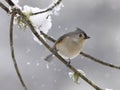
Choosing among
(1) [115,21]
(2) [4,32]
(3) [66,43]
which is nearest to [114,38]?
(1) [115,21]

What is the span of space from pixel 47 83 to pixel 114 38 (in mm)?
2430

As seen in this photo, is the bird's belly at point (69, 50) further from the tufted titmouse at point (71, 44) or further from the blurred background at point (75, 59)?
the blurred background at point (75, 59)

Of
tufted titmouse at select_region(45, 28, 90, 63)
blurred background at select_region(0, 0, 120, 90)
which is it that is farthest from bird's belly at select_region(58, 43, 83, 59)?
blurred background at select_region(0, 0, 120, 90)

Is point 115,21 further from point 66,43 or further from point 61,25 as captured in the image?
point 66,43

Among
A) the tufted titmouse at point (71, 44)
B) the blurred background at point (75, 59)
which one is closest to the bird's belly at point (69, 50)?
the tufted titmouse at point (71, 44)

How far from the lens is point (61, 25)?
13000mm

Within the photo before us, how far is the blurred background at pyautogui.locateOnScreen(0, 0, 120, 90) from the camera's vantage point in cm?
1144

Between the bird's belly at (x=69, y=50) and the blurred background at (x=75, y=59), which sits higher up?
the bird's belly at (x=69, y=50)

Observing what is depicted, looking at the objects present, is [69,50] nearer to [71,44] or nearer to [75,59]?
[71,44]

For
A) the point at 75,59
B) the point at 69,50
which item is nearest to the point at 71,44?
the point at 69,50

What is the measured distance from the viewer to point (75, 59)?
10.9 metres

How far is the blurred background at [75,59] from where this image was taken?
11438 millimetres

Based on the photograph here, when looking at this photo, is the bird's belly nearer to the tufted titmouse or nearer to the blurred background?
the tufted titmouse

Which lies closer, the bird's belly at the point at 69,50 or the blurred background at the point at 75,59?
the bird's belly at the point at 69,50
